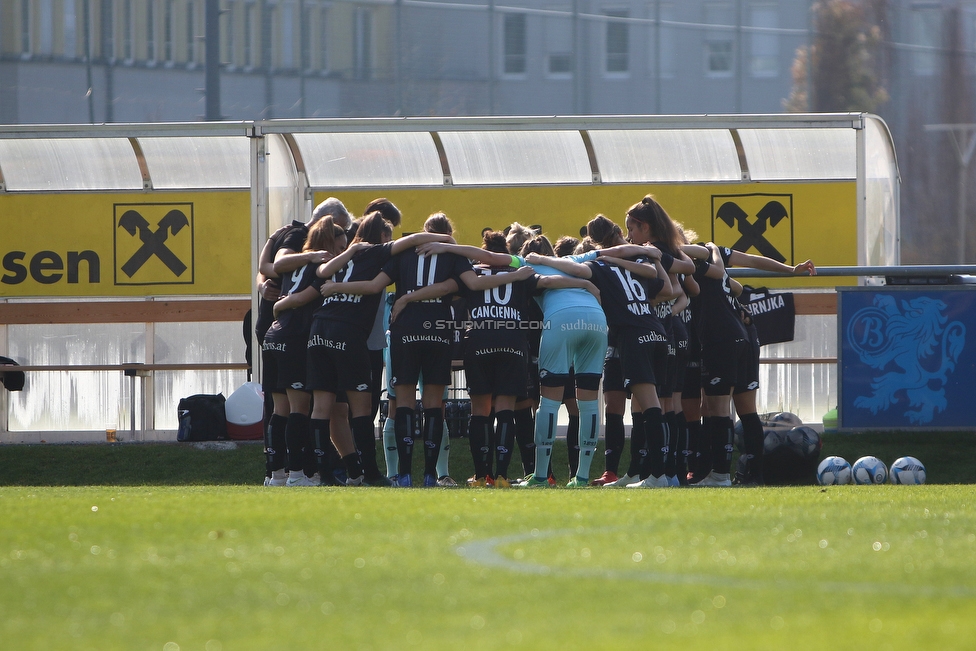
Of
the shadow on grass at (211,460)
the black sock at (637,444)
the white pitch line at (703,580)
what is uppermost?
the white pitch line at (703,580)

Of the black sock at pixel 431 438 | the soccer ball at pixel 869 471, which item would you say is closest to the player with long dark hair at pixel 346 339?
the black sock at pixel 431 438

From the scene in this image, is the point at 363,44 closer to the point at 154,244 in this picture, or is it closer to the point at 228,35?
the point at 228,35

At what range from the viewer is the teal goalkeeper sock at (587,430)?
24.2 feet

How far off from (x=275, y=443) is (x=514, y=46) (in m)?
13.7

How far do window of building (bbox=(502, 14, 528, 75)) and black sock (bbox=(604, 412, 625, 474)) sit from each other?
530 inches

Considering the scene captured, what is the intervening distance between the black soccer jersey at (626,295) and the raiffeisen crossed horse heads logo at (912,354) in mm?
2296

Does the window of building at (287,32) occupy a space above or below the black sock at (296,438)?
above

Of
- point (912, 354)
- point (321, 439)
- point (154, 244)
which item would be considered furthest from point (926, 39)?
point (321, 439)

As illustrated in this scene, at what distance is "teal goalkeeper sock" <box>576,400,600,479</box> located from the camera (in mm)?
7387

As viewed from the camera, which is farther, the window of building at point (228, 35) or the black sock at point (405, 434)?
the window of building at point (228, 35)

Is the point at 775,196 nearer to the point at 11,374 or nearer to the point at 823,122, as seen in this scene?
the point at 823,122

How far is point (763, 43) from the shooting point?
2094cm

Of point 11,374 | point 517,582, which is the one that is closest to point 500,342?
point 517,582

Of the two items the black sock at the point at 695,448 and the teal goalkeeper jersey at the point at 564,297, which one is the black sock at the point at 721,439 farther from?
the teal goalkeeper jersey at the point at 564,297
